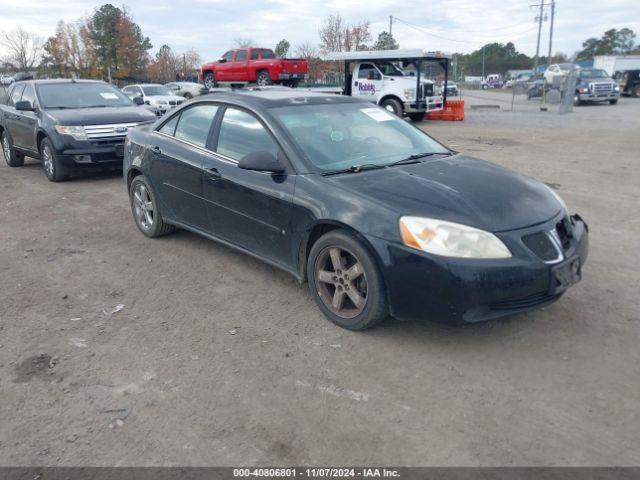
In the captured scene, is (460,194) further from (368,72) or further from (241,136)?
(368,72)

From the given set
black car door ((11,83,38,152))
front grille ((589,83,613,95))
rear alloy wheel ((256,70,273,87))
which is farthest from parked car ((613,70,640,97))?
black car door ((11,83,38,152))

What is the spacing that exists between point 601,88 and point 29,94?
93.0 feet

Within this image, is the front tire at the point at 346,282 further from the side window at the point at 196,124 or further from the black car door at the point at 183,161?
the side window at the point at 196,124

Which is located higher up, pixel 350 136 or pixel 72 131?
pixel 350 136

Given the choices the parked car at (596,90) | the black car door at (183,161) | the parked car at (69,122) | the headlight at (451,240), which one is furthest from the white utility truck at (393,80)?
the headlight at (451,240)

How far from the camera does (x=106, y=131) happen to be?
914 cm

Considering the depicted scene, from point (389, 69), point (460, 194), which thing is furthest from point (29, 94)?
point (389, 69)

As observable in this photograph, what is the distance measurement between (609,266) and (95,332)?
4.33 meters

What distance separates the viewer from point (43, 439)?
9.45ft

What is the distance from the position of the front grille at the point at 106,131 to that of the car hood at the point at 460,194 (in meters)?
6.23

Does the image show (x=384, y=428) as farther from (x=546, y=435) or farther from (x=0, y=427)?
(x=0, y=427)

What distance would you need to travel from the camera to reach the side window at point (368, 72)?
1942 centimetres

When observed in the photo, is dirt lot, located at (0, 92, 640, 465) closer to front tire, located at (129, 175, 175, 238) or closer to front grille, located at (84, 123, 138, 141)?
front tire, located at (129, 175, 175, 238)

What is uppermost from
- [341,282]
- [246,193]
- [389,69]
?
[389,69]
